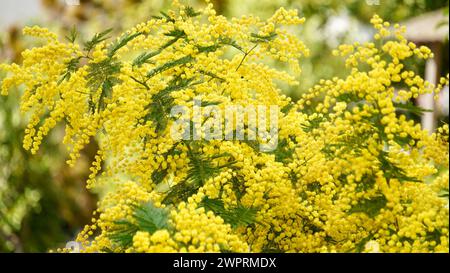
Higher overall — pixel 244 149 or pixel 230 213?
pixel 244 149

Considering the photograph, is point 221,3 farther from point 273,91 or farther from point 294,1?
point 273,91

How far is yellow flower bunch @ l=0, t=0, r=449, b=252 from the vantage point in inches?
105

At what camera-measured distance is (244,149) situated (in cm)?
317

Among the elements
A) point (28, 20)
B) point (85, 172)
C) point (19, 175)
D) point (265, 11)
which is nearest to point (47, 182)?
point (19, 175)

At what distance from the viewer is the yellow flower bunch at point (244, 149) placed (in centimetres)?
266

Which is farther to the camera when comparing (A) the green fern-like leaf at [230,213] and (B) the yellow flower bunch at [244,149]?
(A) the green fern-like leaf at [230,213]

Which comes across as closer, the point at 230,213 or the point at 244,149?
the point at 230,213

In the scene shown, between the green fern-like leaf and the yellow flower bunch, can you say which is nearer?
the yellow flower bunch

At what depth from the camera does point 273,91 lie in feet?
11.5

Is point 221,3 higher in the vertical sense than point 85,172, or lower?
higher

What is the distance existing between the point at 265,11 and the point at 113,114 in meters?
8.68
